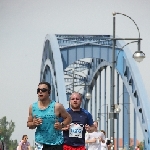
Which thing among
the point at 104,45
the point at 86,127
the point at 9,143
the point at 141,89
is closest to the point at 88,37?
the point at 104,45

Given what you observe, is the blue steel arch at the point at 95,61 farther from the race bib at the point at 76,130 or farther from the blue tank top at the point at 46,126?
the blue tank top at the point at 46,126

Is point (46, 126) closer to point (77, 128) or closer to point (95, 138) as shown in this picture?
point (77, 128)

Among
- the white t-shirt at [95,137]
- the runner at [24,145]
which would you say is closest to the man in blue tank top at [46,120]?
the white t-shirt at [95,137]

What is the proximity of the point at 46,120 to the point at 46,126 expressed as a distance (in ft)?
0.25

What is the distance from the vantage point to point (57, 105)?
988 centimetres

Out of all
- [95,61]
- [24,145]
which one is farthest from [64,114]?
[95,61]

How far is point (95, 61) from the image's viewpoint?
56219mm

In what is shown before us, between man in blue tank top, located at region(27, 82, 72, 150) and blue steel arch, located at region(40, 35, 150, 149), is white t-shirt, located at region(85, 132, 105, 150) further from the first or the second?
blue steel arch, located at region(40, 35, 150, 149)

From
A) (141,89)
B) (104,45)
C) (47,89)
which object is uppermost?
(104,45)

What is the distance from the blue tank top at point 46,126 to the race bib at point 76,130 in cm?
214

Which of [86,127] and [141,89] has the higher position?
[141,89]

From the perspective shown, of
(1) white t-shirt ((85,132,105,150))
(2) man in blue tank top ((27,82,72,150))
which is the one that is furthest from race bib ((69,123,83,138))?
(1) white t-shirt ((85,132,105,150))

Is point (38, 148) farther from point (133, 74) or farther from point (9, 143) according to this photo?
point (9, 143)

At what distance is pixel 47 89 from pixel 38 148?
77 cm
